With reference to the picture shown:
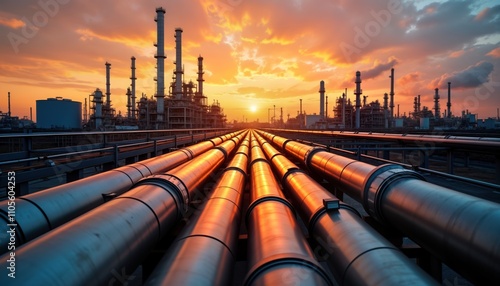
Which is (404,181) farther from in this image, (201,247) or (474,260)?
(201,247)

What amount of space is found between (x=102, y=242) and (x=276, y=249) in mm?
1392

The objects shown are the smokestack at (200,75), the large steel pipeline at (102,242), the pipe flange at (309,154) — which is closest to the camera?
the large steel pipeline at (102,242)

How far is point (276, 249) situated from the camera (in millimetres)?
2389

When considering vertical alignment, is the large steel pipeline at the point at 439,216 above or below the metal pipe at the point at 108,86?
below

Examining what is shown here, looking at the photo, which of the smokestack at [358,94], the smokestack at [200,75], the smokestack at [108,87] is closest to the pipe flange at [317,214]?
the smokestack at [358,94]

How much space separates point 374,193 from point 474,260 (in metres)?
1.47

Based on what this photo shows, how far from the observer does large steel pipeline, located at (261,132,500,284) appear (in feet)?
6.87

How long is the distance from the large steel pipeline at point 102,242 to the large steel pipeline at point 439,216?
8.55 ft

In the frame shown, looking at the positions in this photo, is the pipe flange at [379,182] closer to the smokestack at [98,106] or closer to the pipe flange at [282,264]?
the pipe flange at [282,264]

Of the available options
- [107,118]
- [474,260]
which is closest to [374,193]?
[474,260]

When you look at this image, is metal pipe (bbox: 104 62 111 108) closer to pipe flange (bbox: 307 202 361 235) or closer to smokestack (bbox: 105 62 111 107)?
smokestack (bbox: 105 62 111 107)

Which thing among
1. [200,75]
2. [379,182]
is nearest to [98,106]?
[200,75]

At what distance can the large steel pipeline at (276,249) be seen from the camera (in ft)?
6.46

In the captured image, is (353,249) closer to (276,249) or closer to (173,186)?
(276,249)
